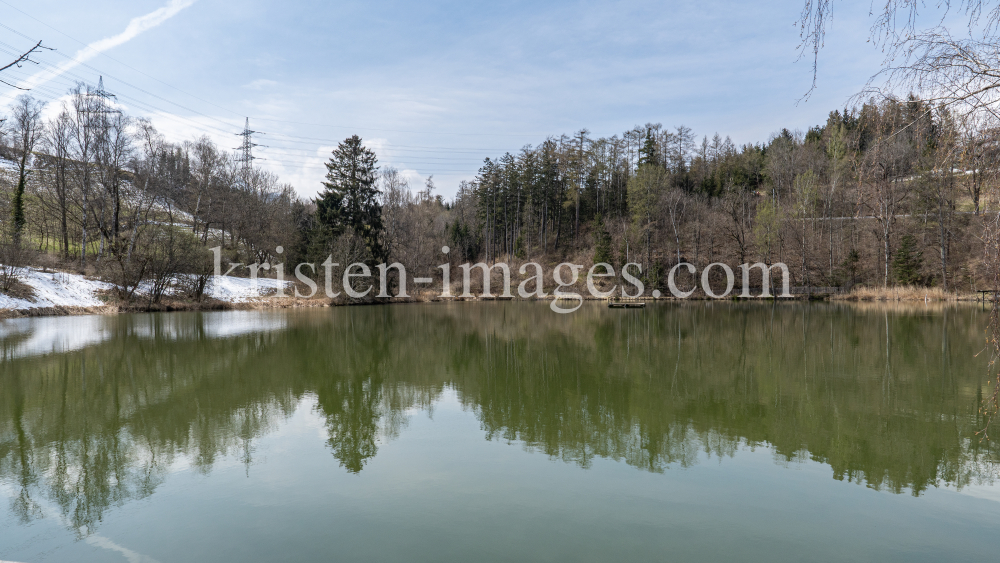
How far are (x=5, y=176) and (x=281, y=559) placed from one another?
175 ft

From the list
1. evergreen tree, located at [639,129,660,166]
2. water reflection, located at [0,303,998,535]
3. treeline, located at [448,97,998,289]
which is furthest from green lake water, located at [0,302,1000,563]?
evergreen tree, located at [639,129,660,166]

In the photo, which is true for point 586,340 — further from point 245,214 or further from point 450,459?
point 245,214

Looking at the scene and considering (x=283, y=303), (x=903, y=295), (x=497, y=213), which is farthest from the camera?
(x=497, y=213)

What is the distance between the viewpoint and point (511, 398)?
28.7 ft

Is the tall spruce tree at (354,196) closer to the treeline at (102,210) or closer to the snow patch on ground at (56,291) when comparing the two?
the treeline at (102,210)

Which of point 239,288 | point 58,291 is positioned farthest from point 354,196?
point 58,291

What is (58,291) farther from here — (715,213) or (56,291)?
(715,213)

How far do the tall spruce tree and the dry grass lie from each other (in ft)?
109

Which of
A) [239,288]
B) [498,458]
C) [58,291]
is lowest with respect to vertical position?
[498,458]

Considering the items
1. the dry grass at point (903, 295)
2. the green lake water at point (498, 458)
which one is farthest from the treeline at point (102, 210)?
the dry grass at point (903, 295)

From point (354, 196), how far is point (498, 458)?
3629 cm

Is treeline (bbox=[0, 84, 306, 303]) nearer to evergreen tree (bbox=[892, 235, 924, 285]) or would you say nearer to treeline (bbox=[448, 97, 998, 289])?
treeline (bbox=[448, 97, 998, 289])

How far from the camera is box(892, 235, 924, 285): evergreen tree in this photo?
35.0 metres

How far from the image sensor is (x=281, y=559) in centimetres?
370
